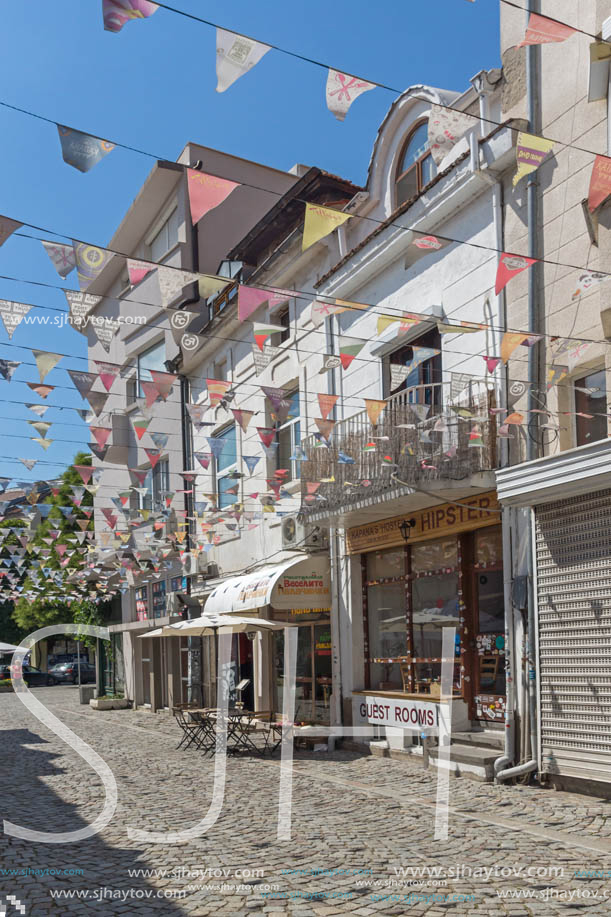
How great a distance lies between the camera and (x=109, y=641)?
29.8 m

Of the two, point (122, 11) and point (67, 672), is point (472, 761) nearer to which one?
point (122, 11)

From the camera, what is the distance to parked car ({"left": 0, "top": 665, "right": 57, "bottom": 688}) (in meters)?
42.1

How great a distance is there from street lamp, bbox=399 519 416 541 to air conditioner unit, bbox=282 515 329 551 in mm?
2330

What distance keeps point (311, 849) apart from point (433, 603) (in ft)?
20.8

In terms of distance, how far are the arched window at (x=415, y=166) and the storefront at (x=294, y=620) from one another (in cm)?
640

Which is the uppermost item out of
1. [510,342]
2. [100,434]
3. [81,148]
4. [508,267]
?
[81,148]

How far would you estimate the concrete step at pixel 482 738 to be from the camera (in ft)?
36.9

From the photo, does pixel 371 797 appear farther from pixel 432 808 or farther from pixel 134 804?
pixel 134 804

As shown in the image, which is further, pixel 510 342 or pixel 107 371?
pixel 107 371

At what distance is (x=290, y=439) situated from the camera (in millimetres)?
17688

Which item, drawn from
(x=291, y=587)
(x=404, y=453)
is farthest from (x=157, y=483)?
(x=404, y=453)

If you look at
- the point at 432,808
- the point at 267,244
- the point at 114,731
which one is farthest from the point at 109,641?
the point at 432,808

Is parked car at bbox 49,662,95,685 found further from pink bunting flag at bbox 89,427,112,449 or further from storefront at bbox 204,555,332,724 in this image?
pink bunting flag at bbox 89,427,112,449

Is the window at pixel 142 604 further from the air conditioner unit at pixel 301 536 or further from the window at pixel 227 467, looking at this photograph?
the air conditioner unit at pixel 301 536
